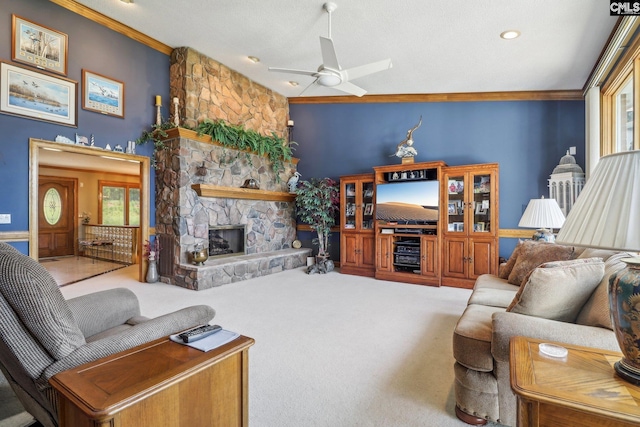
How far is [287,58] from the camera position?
189 inches

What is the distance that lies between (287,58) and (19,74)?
129 inches

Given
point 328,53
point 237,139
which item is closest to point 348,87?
point 328,53

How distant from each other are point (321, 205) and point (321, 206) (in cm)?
3

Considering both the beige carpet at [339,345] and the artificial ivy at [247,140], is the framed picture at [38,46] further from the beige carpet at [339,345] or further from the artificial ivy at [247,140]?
the beige carpet at [339,345]

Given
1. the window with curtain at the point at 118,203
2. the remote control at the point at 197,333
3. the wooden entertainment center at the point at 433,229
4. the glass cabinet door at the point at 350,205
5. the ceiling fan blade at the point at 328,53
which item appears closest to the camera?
the remote control at the point at 197,333

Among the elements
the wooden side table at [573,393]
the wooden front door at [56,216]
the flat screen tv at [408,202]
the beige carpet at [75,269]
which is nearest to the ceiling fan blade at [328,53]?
the flat screen tv at [408,202]

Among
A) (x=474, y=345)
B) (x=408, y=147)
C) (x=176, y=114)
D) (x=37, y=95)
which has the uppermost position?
(x=176, y=114)

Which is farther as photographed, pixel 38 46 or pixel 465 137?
pixel 465 137

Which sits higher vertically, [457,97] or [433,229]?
[457,97]

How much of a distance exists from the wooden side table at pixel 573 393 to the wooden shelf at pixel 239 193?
4.57 metres

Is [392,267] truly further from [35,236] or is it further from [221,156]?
[35,236]

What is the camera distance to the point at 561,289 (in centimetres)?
161

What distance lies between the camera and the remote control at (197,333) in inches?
50.4

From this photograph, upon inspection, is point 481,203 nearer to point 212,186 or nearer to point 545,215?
point 545,215
